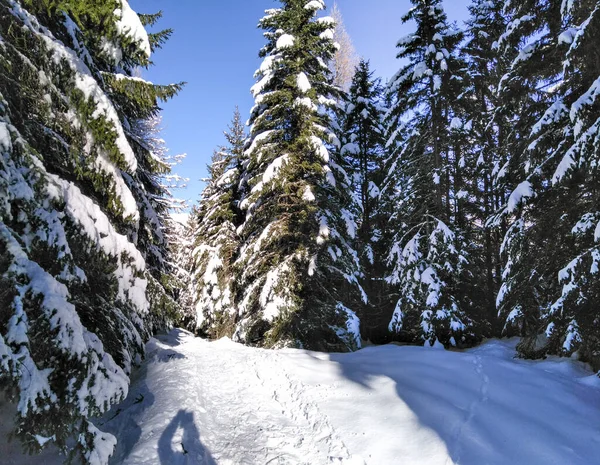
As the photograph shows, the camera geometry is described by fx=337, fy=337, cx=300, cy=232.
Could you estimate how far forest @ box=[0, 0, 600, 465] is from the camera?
3.42 metres

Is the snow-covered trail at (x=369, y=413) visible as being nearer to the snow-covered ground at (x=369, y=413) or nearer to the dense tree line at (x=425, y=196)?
the snow-covered ground at (x=369, y=413)

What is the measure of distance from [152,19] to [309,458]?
27.1ft

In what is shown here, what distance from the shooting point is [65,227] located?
4301 mm

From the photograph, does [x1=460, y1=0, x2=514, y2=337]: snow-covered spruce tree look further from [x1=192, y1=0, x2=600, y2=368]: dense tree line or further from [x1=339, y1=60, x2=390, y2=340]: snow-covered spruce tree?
[x1=339, y1=60, x2=390, y2=340]: snow-covered spruce tree

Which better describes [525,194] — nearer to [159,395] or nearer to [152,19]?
[152,19]

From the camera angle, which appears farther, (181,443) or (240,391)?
(240,391)

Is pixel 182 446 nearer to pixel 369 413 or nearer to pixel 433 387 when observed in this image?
pixel 369 413

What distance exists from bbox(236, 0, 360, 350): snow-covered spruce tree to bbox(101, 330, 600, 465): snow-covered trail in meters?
2.70

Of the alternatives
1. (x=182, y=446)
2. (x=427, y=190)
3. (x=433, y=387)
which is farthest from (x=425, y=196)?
(x=182, y=446)

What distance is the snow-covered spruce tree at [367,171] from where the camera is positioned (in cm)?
1794

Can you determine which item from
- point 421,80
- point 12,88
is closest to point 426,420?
point 12,88

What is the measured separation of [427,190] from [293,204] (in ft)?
21.6

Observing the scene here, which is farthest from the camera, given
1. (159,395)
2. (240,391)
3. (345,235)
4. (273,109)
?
(345,235)

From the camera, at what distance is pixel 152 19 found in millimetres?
6527
